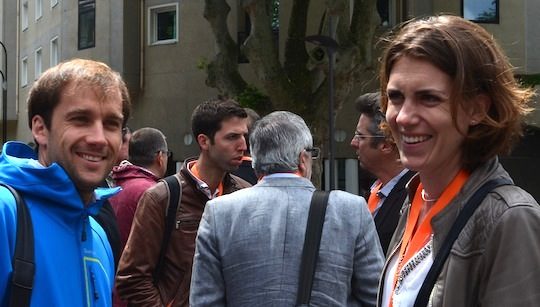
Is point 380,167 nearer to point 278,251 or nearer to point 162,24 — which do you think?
point 278,251

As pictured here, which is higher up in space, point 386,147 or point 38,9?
point 38,9

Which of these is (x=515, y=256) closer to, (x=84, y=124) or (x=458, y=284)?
(x=458, y=284)

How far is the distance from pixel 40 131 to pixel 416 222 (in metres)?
1.34

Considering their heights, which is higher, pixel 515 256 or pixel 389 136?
pixel 389 136

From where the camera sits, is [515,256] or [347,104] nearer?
[515,256]

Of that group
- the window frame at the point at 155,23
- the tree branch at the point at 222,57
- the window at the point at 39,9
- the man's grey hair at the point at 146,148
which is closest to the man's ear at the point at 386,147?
the man's grey hair at the point at 146,148

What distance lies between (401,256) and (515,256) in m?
0.62

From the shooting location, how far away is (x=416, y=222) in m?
2.79

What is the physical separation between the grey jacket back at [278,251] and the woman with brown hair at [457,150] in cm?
122

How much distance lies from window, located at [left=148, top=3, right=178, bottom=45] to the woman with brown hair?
25.6 meters

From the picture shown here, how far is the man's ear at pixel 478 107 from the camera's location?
8.13 ft

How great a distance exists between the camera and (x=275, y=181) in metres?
4.07

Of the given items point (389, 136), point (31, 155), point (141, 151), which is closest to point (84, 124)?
point (31, 155)

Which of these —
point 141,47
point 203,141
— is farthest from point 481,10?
point 203,141
